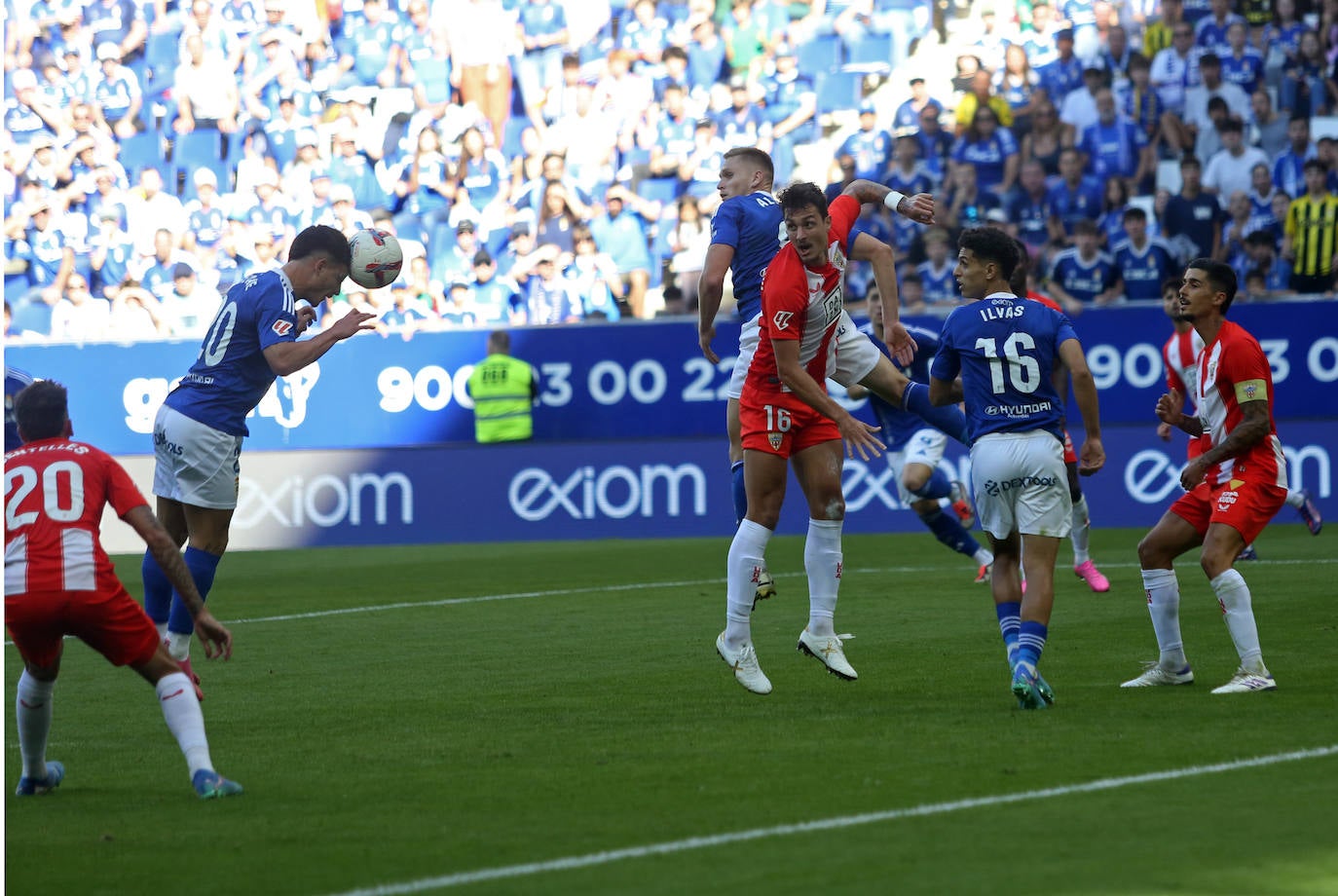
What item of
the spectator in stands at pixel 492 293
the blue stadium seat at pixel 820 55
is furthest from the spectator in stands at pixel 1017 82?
the spectator in stands at pixel 492 293

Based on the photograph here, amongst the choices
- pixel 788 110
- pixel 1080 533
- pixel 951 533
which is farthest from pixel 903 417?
pixel 788 110

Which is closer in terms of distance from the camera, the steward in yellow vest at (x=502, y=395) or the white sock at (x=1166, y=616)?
the white sock at (x=1166, y=616)

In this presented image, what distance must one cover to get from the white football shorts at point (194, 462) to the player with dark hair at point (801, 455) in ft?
8.04

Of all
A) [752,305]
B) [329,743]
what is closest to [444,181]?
[752,305]

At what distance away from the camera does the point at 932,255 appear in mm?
18688

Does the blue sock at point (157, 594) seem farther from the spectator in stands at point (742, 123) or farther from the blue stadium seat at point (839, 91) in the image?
the blue stadium seat at point (839, 91)

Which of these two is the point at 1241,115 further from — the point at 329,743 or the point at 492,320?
the point at 329,743

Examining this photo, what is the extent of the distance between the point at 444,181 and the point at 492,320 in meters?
2.73

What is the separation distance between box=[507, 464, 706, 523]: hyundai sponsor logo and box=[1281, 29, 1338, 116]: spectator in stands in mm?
7478

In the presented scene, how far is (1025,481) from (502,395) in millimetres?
11424

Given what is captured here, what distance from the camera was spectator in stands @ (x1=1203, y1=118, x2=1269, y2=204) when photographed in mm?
18828

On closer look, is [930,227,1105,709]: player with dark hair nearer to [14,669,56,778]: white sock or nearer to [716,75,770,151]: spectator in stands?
[14,669,56,778]: white sock

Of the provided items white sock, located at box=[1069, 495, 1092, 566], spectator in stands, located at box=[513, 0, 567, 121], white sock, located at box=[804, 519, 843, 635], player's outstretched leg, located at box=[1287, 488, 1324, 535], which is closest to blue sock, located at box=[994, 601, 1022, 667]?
white sock, located at box=[804, 519, 843, 635]

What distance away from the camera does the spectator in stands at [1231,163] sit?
18.8m
